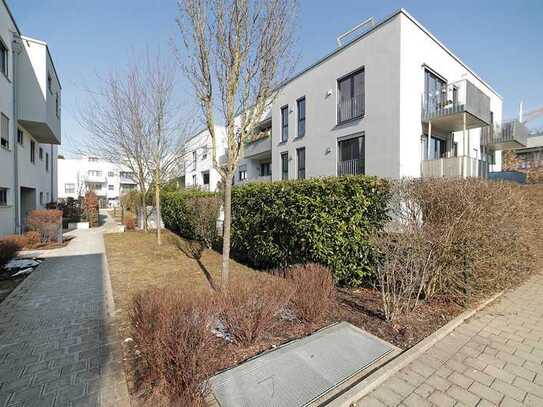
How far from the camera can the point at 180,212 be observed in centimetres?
1376

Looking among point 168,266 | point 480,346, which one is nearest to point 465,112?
point 480,346

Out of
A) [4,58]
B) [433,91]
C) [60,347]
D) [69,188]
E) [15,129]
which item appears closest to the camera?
[60,347]

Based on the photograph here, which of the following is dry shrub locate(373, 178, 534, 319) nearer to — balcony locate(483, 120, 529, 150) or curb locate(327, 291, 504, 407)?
curb locate(327, 291, 504, 407)

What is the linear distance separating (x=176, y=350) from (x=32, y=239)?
11.9 meters

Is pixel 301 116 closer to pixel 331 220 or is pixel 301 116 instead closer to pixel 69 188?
pixel 331 220

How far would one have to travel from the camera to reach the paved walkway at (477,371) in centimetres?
244

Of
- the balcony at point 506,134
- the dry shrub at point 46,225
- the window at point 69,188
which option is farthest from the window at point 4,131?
the window at point 69,188

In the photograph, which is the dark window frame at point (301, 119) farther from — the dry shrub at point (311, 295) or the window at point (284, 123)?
the dry shrub at point (311, 295)

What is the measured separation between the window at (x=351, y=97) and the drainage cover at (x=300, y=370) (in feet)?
38.2

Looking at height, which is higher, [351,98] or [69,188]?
[351,98]

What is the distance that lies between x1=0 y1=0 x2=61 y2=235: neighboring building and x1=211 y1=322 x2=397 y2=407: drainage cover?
12.7 metres

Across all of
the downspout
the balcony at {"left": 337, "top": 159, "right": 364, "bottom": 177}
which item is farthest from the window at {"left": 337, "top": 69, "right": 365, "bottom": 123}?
→ the downspout

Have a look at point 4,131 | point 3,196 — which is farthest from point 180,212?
point 4,131

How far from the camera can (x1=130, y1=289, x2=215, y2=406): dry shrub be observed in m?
Result: 2.08
